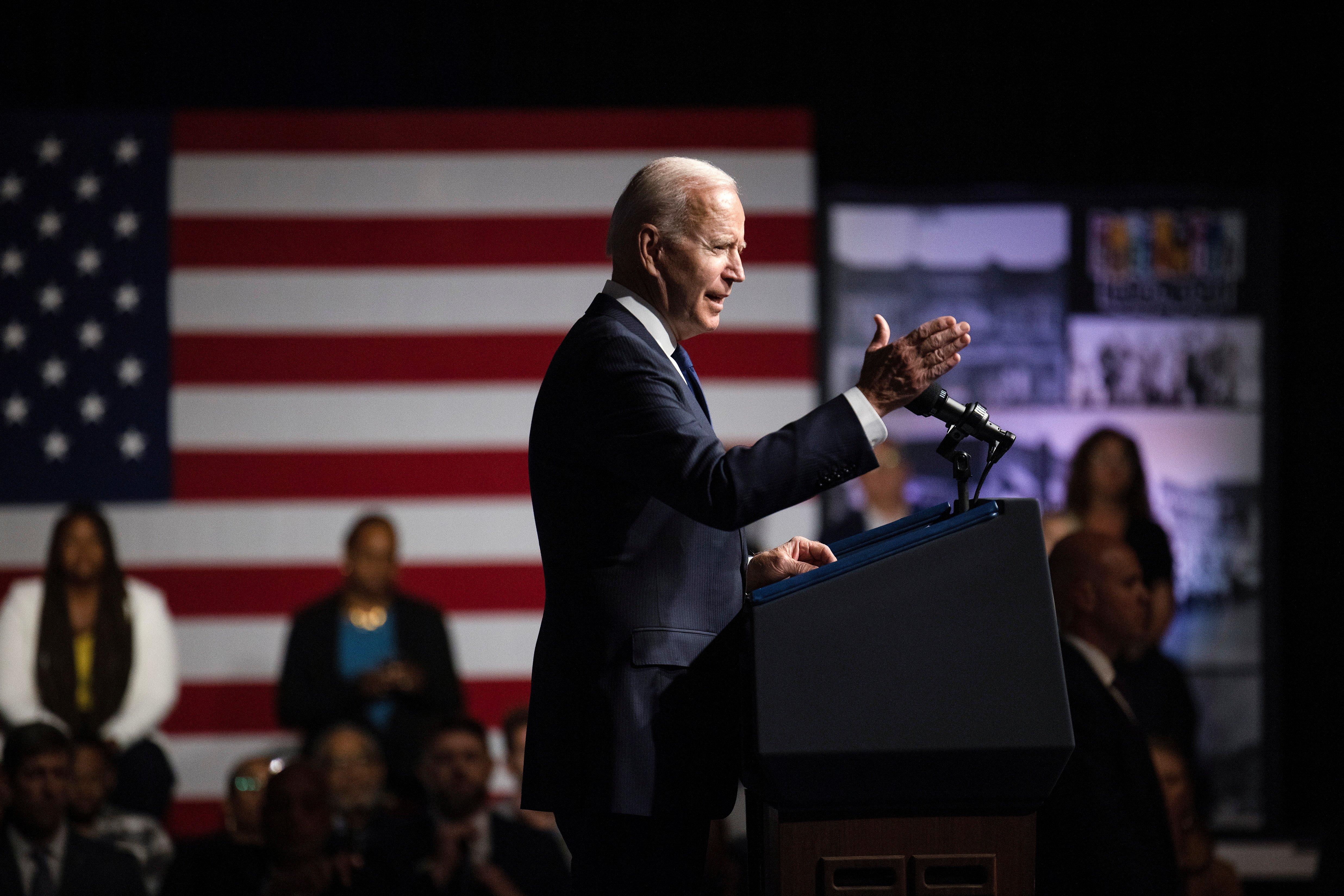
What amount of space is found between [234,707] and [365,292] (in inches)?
60.6

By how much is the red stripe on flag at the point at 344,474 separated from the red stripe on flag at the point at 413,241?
68cm

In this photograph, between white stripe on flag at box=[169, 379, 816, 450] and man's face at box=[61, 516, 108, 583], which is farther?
white stripe on flag at box=[169, 379, 816, 450]

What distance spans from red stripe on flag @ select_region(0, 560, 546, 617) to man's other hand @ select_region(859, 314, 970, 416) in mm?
3692

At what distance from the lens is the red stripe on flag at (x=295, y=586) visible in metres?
5.02

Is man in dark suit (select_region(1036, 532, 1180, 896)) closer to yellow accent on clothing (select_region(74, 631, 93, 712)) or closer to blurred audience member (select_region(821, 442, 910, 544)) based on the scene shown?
blurred audience member (select_region(821, 442, 910, 544))

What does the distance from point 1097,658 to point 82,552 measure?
3.37 m

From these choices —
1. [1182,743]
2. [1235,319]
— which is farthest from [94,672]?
[1235,319]

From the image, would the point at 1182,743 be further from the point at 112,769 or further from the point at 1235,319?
the point at 112,769

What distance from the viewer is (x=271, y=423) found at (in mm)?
5070

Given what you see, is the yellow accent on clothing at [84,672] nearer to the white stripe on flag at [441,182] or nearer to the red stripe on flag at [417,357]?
the red stripe on flag at [417,357]

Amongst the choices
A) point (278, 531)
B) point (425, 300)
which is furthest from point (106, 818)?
point (425, 300)

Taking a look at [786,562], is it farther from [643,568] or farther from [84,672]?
[84,672]

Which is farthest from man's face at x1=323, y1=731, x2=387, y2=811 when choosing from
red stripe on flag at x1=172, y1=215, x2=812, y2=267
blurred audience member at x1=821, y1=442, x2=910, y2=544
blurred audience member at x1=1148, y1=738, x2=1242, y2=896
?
blurred audience member at x1=1148, y1=738, x2=1242, y2=896

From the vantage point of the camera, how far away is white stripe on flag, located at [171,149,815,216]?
506cm
